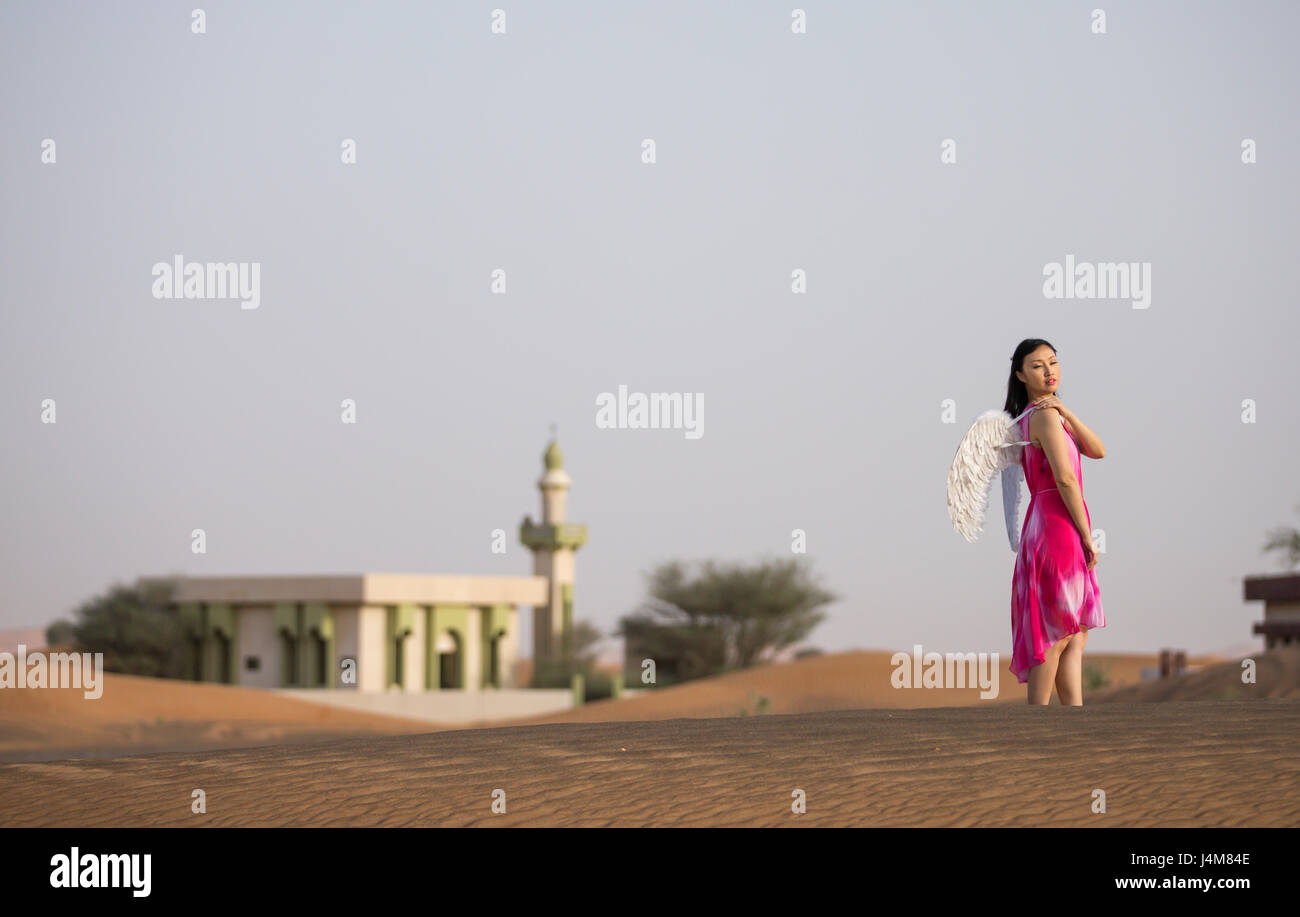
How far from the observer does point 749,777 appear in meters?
8.39

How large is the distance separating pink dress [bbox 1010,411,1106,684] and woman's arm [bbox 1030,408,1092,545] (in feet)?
0.17

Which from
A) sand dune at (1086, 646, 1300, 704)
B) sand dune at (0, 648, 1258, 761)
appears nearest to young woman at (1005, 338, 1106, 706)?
sand dune at (1086, 646, 1300, 704)

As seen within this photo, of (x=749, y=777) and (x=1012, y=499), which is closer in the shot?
(x=749, y=777)

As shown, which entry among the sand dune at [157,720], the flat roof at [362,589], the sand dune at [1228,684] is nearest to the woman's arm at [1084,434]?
the sand dune at [1228,684]

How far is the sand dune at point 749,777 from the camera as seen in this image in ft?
25.2

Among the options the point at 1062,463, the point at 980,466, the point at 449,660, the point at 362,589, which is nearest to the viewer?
the point at 1062,463

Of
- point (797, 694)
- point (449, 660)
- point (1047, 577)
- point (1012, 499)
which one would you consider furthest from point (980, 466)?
point (449, 660)

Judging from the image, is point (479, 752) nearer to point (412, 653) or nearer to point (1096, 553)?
point (1096, 553)

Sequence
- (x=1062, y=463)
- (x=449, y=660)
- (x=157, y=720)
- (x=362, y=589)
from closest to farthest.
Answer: (x=1062, y=463), (x=157, y=720), (x=362, y=589), (x=449, y=660)

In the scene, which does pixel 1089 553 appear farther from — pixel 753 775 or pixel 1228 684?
pixel 1228 684

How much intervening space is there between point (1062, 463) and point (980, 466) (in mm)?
720

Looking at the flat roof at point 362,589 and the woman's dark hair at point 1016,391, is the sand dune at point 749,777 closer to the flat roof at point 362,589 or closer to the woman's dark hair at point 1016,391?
the woman's dark hair at point 1016,391
